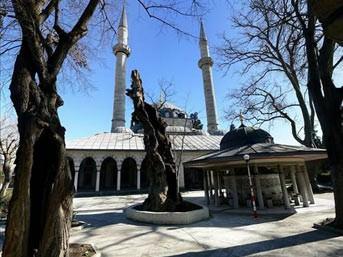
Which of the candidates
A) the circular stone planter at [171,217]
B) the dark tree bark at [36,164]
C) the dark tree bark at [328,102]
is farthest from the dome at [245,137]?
the dark tree bark at [36,164]

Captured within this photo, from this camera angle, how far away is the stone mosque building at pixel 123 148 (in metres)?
22.9

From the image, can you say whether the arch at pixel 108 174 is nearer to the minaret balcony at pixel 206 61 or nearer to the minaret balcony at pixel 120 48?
the minaret balcony at pixel 120 48

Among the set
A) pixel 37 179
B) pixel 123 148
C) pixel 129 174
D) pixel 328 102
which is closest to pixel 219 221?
pixel 328 102

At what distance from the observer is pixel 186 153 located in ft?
83.4

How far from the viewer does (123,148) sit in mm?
23469

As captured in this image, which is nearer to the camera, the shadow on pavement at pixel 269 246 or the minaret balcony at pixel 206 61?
the shadow on pavement at pixel 269 246

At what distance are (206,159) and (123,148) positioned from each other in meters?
13.1

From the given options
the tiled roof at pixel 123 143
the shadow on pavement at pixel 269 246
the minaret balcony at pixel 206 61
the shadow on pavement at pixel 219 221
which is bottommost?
the shadow on pavement at pixel 269 246

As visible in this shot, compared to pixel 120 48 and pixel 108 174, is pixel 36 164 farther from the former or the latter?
pixel 120 48

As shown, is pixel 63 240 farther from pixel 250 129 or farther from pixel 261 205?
pixel 250 129

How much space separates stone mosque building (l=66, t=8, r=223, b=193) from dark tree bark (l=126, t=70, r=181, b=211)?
7033 millimetres

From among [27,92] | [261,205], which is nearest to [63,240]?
[27,92]

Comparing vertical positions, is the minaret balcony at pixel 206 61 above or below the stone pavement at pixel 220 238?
above

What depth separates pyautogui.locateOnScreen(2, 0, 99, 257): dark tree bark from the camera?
3.74 metres
